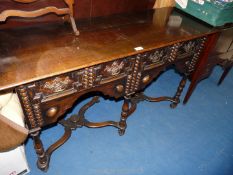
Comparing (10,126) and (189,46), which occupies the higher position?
(189,46)

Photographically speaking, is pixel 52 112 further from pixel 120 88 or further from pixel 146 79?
pixel 146 79

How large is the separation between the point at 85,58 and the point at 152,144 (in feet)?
3.83

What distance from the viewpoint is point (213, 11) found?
1.76 meters

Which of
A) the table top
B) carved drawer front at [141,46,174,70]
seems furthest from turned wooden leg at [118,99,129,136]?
the table top

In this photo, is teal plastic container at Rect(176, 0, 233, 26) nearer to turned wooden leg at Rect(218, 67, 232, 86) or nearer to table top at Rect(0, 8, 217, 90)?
table top at Rect(0, 8, 217, 90)

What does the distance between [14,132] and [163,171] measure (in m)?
1.26

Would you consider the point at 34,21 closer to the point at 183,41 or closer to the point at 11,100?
the point at 11,100

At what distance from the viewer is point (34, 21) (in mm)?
1524

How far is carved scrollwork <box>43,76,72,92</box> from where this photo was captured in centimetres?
114

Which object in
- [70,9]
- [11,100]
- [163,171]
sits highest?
[70,9]

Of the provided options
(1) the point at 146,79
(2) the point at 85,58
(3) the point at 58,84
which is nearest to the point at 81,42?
(2) the point at 85,58

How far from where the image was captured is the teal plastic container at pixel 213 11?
5.62 ft

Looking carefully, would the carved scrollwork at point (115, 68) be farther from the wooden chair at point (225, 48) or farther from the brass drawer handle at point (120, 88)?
the wooden chair at point (225, 48)

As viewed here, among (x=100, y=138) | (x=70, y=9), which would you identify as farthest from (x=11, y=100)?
(x=100, y=138)
